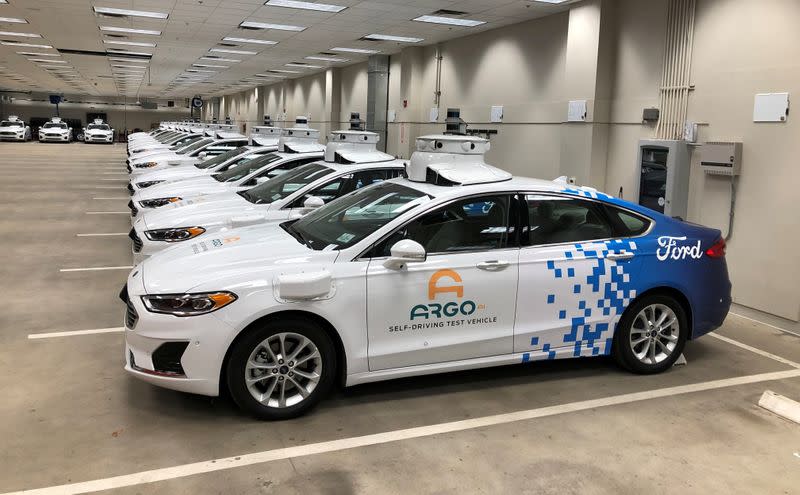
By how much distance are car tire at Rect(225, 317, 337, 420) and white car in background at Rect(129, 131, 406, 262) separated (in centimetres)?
205

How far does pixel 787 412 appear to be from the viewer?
4.23 meters

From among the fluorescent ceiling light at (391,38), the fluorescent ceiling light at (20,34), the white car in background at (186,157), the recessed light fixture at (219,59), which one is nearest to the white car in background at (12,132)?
the recessed light fixture at (219,59)

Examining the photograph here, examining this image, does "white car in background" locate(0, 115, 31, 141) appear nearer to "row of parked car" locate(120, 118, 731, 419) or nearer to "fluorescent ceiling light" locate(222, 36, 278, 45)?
"fluorescent ceiling light" locate(222, 36, 278, 45)

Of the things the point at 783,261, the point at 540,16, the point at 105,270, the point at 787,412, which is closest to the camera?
the point at 787,412

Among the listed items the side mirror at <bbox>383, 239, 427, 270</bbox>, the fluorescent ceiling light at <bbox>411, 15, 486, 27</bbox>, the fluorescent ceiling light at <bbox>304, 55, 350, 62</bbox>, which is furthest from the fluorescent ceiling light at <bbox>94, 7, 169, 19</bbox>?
the side mirror at <bbox>383, 239, 427, 270</bbox>

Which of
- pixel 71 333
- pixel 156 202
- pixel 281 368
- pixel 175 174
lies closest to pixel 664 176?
pixel 281 368

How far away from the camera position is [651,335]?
4734 millimetres

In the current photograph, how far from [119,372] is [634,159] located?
7.47 meters

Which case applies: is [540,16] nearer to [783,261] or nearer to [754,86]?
[754,86]

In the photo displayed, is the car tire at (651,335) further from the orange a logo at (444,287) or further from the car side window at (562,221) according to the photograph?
the orange a logo at (444,287)

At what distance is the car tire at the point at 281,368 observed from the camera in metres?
3.66

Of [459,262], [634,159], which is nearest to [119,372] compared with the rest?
[459,262]

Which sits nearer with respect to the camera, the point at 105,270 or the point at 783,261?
the point at 783,261

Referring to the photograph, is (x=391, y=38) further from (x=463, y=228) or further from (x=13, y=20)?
(x=463, y=228)
